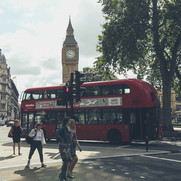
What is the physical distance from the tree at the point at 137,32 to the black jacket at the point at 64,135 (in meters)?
17.2

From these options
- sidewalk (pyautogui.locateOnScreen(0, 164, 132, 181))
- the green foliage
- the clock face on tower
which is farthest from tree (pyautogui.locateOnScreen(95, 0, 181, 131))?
the clock face on tower

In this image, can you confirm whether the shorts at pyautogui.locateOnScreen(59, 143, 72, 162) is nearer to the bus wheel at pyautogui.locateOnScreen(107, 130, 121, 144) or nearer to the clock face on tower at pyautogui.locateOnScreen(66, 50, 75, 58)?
the bus wheel at pyautogui.locateOnScreen(107, 130, 121, 144)

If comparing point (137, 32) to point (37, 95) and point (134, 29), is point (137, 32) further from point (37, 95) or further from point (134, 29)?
point (37, 95)

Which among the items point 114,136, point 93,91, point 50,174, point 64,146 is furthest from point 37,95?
point 64,146

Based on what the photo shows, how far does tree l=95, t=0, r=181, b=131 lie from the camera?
75.2 ft

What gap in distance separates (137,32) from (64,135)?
706 inches

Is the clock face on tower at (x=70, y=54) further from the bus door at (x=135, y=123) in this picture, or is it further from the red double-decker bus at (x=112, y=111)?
the bus door at (x=135, y=123)

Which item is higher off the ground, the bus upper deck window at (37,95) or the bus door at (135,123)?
the bus upper deck window at (37,95)

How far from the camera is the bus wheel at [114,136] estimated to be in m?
16.6

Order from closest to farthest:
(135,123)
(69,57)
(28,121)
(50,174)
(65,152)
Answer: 1. (65,152)
2. (50,174)
3. (135,123)
4. (28,121)
5. (69,57)

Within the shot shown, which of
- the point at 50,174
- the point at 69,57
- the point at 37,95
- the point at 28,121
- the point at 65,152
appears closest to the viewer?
the point at 65,152

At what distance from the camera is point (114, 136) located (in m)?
16.8

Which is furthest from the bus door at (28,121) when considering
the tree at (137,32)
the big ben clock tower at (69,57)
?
the big ben clock tower at (69,57)

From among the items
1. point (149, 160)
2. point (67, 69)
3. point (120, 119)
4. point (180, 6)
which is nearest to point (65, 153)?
point (149, 160)
